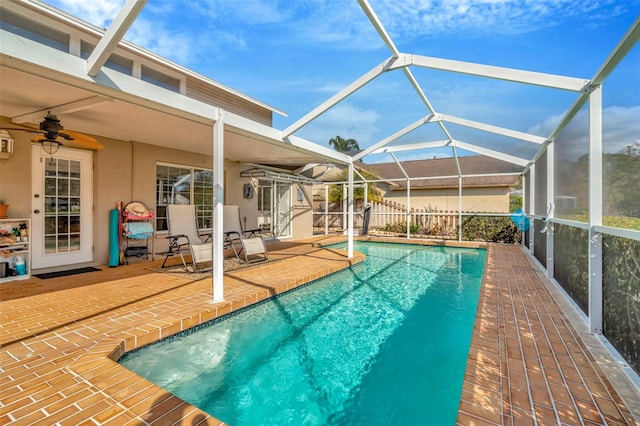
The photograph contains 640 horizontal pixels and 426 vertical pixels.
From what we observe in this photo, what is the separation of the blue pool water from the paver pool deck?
1.11 feet

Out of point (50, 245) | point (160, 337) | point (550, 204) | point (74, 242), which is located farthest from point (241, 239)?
point (550, 204)

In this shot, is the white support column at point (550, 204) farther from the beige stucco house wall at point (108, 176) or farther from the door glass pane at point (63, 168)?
the door glass pane at point (63, 168)

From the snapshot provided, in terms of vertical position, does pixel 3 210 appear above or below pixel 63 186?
below

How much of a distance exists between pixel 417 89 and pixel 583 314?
4424 millimetres

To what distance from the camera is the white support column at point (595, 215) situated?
3035 mm

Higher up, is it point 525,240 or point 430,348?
point 525,240

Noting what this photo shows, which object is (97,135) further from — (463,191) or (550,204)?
(463,191)

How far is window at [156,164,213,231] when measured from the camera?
24.4 ft

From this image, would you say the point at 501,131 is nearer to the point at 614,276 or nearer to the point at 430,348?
the point at 614,276

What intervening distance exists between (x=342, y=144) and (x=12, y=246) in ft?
112

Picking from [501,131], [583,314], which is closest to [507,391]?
[583,314]

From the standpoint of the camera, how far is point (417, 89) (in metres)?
5.81

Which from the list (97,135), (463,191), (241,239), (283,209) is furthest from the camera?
(463,191)

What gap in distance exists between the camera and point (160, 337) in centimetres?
323
